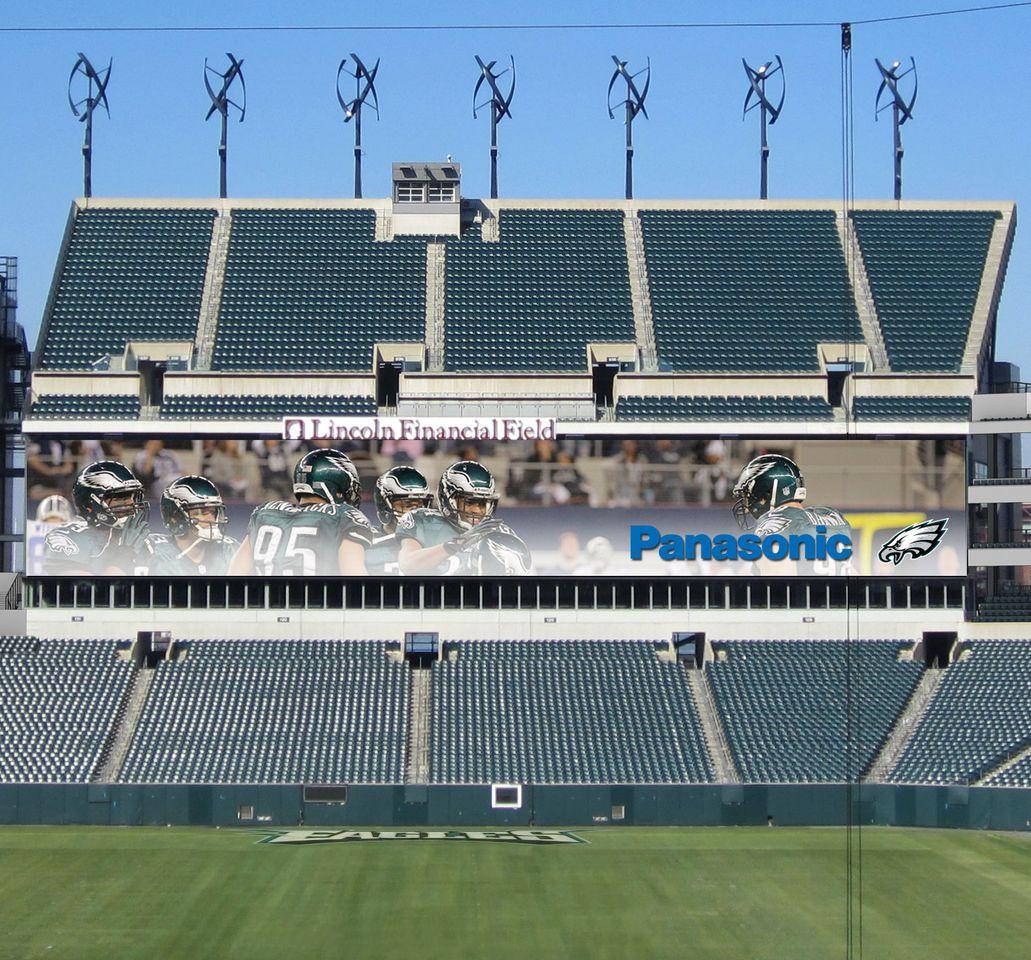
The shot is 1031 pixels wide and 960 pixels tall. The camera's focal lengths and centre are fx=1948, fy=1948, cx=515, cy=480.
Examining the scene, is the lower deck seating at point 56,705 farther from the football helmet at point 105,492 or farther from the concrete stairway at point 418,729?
the concrete stairway at point 418,729

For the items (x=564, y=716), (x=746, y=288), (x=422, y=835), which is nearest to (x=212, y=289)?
(x=746, y=288)

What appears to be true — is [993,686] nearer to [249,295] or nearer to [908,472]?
Result: [908,472]

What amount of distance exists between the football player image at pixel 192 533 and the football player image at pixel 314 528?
884 mm

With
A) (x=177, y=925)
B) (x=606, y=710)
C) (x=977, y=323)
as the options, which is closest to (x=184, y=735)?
(x=606, y=710)

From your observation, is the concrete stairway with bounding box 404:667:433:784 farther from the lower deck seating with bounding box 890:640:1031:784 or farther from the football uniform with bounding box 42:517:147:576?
the lower deck seating with bounding box 890:640:1031:784

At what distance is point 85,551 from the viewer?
77.5 meters

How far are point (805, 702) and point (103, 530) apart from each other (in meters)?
28.3

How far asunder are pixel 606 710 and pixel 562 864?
14.6 m

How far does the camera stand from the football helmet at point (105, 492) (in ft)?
253

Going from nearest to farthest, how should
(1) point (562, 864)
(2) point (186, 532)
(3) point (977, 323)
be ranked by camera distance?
(1) point (562, 864) → (2) point (186, 532) → (3) point (977, 323)

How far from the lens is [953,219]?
88375 mm

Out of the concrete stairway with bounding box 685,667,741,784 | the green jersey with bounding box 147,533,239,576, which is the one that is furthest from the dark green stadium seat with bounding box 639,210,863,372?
the green jersey with bounding box 147,533,239,576

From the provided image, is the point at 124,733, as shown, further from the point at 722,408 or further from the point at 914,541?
the point at 914,541

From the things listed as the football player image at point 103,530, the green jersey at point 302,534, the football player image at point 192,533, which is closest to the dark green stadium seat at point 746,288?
the green jersey at point 302,534
